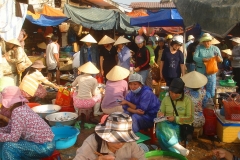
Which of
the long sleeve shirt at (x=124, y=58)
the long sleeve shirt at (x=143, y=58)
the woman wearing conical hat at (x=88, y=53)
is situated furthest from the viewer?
the woman wearing conical hat at (x=88, y=53)

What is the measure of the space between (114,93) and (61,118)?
47.9 inches

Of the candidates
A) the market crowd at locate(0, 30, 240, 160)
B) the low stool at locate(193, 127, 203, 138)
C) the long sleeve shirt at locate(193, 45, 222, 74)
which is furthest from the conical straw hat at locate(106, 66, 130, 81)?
the long sleeve shirt at locate(193, 45, 222, 74)

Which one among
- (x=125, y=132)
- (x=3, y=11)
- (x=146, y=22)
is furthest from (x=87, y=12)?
(x=125, y=132)

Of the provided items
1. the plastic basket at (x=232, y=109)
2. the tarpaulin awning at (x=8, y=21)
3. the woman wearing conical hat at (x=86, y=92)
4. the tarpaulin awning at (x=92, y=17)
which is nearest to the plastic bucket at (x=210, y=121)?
the plastic basket at (x=232, y=109)

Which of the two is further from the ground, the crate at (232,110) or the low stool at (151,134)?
the crate at (232,110)

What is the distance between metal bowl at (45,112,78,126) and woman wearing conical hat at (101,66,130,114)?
670mm

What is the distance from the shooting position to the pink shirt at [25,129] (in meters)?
3.12

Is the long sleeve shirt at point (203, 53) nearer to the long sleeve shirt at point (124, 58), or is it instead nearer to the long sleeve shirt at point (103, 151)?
the long sleeve shirt at point (124, 58)

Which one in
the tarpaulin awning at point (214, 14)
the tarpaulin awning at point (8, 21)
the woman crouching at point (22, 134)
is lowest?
the woman crouching at point (22, 134)

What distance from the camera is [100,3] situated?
→ 16.5m

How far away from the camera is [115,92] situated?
4.93 m

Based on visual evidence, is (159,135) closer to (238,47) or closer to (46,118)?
(46,118)

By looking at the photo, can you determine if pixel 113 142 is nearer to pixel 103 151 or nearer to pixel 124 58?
pixel 103 151

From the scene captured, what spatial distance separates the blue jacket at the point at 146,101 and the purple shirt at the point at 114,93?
0.50 m
